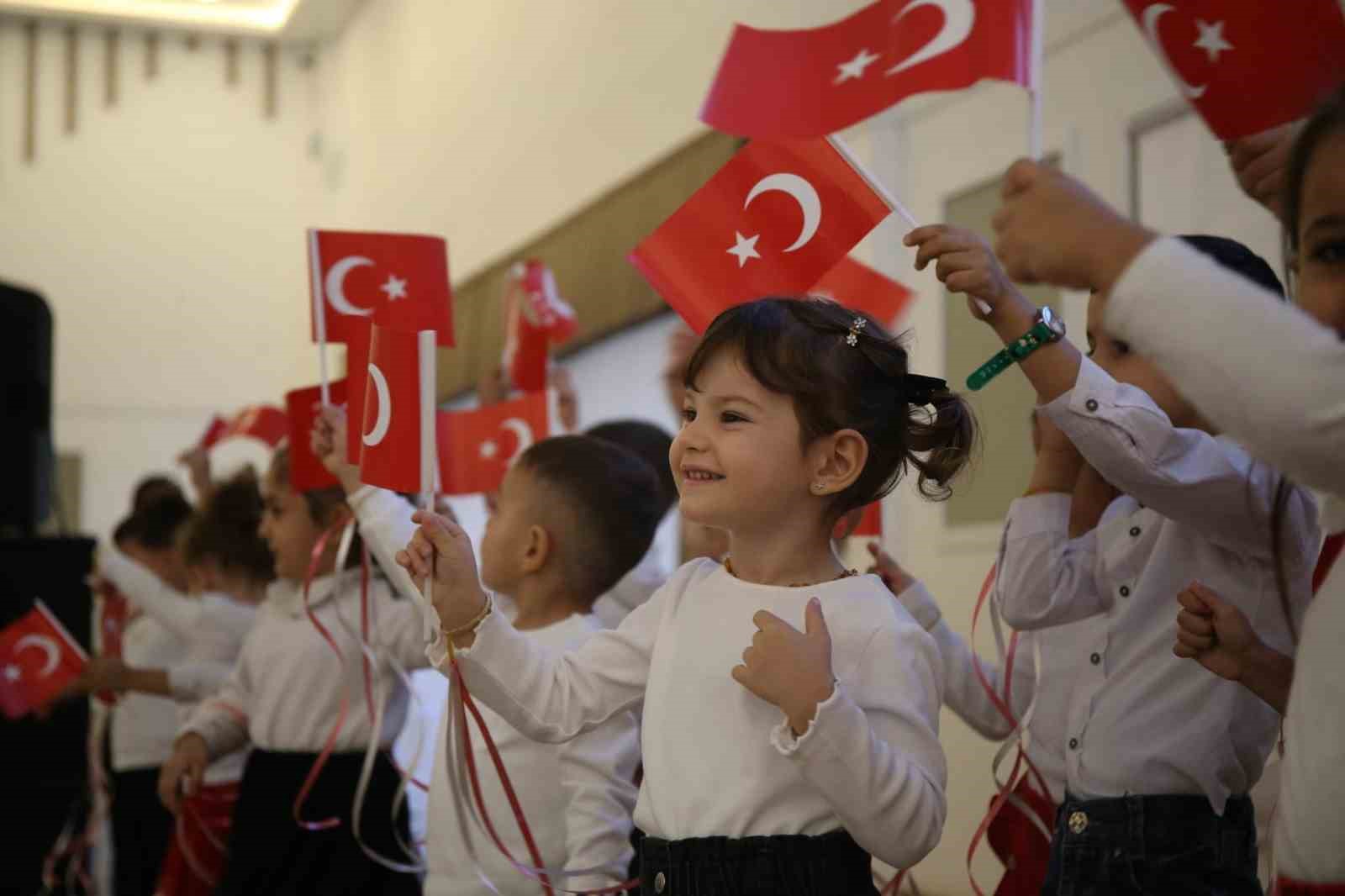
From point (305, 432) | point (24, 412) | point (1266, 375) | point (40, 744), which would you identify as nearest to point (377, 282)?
point (305, 432)

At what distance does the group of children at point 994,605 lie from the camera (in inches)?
40.1

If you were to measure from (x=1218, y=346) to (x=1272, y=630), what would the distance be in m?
0.71

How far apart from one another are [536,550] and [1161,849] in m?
1.06

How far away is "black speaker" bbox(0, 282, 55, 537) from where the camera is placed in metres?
4.50

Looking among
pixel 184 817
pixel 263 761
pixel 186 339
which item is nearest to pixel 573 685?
pixel 263 761

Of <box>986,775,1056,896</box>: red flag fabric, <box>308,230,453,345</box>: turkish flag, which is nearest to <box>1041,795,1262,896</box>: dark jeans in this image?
<box>986,775,1056,896</box>: red flag fabric

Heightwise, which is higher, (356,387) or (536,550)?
(356,387)

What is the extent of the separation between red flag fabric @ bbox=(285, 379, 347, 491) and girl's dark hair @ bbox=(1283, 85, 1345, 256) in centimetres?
159

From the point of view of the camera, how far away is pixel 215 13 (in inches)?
328

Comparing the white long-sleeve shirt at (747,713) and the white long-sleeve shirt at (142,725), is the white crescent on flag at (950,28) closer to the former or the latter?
the white long-sleeve shirt at (747,713)

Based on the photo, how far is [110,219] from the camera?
8.30 m

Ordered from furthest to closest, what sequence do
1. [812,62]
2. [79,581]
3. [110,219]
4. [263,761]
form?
[110,219], [79,581], [263,761], [812,62]

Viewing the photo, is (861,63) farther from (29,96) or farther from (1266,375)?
(29,96)

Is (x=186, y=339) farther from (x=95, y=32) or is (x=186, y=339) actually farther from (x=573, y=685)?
(x=573, y=685)
